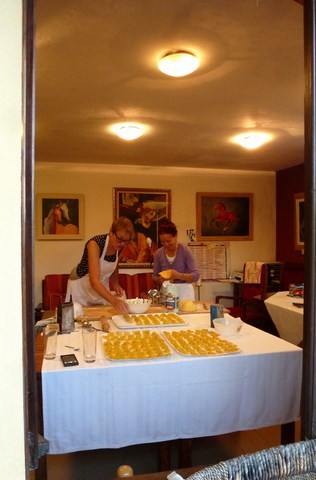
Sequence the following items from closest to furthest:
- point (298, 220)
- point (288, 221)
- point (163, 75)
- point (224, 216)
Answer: point (163, 75) < point (298, 220) < point (288, 221) < point (224, 216)

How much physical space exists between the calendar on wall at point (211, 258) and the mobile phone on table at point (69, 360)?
4.67 meters

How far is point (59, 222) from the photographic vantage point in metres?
6.00

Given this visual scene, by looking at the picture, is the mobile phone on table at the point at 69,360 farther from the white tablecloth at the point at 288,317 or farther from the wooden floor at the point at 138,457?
the white tablecloth at the point at 288,317

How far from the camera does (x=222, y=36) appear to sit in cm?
219

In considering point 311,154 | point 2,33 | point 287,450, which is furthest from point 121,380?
point 2,33

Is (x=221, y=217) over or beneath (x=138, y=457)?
over

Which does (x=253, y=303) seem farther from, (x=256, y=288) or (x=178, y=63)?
(x=178, y=63)

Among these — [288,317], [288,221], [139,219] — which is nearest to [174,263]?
[288,317]

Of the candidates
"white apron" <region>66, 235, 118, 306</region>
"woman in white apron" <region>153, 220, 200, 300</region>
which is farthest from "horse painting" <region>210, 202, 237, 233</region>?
"white apron" <region>66, 235, 118, 306</region>

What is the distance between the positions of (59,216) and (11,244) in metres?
5.38

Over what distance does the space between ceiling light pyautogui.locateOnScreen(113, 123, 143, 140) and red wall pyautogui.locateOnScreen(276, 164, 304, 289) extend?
10.5ft

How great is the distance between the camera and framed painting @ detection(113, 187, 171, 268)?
6195mm

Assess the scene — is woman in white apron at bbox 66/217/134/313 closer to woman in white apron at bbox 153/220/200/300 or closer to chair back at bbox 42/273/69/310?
woman in white apron at bbox 153/220/200/300

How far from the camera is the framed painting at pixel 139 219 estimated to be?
6195 millimetres
